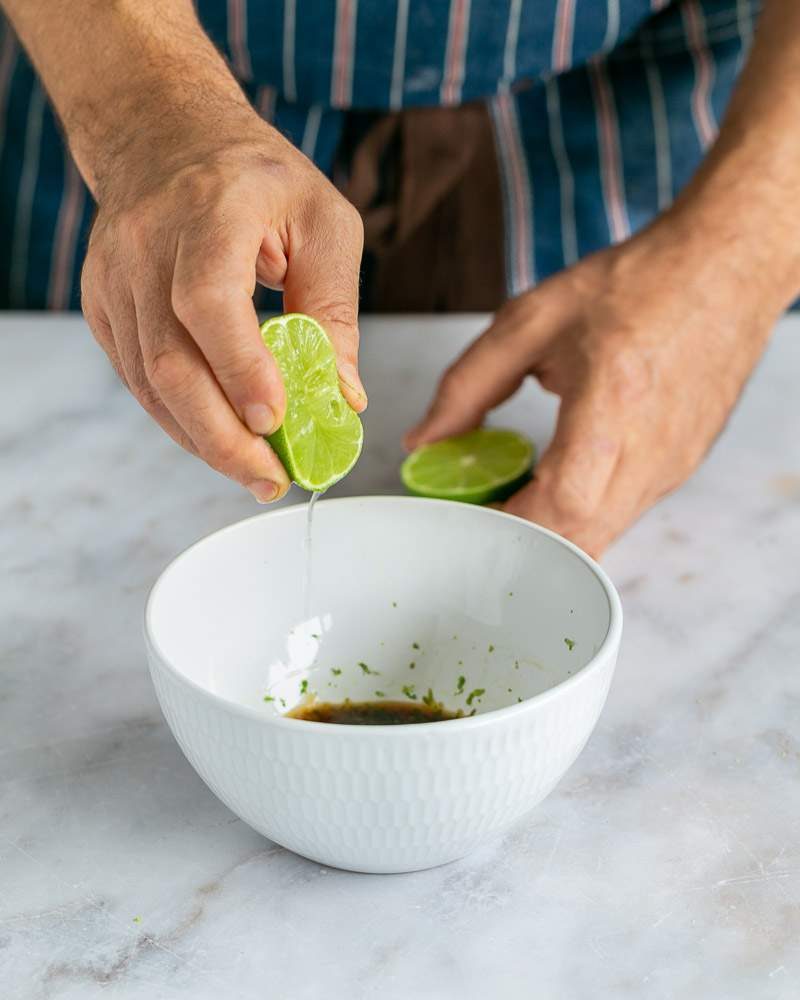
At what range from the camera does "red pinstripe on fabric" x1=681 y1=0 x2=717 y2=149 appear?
1.47 m

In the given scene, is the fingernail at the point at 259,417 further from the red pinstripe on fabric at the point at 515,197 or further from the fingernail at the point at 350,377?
the red pinstripe on fabric at the point at 515,197

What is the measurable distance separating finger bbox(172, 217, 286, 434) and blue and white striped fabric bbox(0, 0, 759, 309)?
725 mm

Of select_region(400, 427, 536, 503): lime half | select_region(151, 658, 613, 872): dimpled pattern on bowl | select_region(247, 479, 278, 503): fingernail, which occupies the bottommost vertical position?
select_region(400, 427, 536, 503): lime half

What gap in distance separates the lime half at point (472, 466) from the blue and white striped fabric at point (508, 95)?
1.51ft

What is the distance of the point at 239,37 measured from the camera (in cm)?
139

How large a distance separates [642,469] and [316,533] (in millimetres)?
337

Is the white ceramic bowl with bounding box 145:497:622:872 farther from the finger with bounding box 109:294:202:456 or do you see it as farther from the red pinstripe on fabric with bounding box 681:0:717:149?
the red pinstripe on fabric with bounding box 681:0:717:149

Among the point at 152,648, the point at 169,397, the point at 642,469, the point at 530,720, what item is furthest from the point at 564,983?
the point at 642,469

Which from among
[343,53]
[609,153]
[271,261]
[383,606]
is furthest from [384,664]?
[609,153]

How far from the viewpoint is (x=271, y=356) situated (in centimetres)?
72

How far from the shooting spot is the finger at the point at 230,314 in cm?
71

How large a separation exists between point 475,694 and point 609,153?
878 mm

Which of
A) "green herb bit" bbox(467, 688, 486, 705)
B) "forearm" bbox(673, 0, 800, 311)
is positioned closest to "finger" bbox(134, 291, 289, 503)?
A: "green herb bit" bbox(467, 688, 486, 705)

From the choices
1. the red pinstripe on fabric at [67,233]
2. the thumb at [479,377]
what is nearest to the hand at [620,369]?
the thumb at [479,377]
